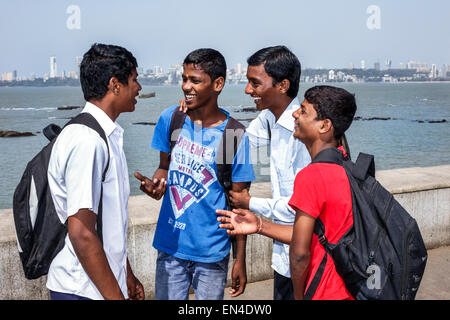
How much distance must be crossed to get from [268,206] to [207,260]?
59 cm

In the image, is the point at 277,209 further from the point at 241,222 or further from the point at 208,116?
the point at 208,116

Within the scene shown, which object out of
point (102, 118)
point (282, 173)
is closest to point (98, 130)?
point (102, 118)

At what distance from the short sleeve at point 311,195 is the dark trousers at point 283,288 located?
3.42ft

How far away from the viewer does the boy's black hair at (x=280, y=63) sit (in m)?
3.53

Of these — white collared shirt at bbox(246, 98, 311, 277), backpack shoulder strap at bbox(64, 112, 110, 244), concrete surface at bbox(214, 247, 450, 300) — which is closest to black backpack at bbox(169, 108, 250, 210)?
white collared shirt at bbox(246, 98, 311, 277)

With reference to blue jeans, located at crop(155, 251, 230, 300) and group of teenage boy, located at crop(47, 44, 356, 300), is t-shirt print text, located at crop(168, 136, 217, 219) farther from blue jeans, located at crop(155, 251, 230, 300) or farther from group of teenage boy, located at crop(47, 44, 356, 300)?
blue jeans, located at crop(155, 251, 230, 300)

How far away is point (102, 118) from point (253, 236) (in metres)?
3.16

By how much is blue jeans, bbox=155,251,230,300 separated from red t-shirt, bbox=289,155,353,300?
44.1 inches

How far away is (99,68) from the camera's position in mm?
2598

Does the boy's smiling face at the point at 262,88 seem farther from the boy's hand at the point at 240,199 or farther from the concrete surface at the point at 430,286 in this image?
the concrete surface at the point at 430,286

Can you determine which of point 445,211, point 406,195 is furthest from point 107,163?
point 445,211

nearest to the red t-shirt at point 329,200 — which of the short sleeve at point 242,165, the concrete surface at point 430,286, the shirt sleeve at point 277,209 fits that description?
the shirt sleeve at point 277,209

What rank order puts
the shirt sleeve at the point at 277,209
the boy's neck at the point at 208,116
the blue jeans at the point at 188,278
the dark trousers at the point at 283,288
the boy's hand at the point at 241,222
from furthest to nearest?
the boy's neck at the point at 208,116, the blue jeans at the point at 188,278, the dark trousers at the point at 283,288, the shirt sleeve at the point at 277,209, the boy's hand at the point at 241,222
